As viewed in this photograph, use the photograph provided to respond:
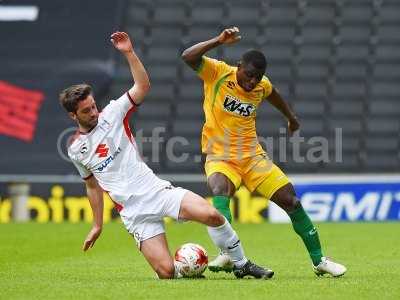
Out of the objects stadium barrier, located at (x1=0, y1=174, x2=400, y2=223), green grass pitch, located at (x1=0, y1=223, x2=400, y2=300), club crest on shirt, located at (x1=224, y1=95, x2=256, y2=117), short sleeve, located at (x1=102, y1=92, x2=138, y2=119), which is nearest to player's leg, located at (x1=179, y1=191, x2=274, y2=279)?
green grass pitch, located at (x1=0, y1=223, x2=400, y2=300)

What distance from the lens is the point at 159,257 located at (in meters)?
9.29

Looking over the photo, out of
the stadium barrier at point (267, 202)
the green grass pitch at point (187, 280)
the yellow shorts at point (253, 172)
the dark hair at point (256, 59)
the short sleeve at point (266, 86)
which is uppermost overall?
the dark hair at point (256, 59)

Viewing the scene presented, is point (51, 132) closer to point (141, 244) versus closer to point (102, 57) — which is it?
point (102, 57)

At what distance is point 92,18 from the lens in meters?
23.0

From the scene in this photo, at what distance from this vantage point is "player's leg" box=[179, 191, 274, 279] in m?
8.99

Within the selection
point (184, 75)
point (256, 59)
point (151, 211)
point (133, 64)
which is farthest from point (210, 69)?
point (184, 75)

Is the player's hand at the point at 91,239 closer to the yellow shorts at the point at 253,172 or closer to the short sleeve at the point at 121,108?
the short sleeve at the point at 121,108

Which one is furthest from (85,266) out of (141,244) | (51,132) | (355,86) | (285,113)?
(355,86)

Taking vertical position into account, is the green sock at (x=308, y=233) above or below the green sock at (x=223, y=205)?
below

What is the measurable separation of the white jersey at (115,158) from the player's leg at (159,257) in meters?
0.40

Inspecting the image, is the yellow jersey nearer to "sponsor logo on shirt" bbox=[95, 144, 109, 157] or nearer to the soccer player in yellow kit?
the soccer player in yellow kit

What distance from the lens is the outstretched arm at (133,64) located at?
907cm

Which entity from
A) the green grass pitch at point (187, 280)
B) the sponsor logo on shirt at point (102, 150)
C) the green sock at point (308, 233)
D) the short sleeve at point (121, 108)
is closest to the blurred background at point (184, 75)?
the green grass pitch at point (187, 280)

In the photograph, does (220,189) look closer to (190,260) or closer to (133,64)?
(190,260)
